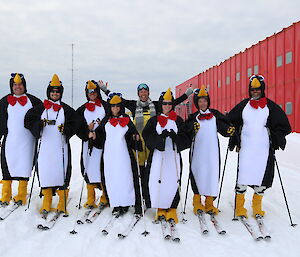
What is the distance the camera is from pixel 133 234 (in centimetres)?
390

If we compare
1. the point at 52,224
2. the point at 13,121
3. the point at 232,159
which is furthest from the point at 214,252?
the point at 232,159

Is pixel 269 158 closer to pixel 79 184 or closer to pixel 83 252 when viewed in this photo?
pixel 83 252

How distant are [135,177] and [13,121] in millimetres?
2196

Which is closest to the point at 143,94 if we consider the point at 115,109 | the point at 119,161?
the point at 115,109

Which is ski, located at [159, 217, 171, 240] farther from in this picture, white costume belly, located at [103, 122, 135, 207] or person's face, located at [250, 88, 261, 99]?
person's face, located at [250, 88, 261, 99]

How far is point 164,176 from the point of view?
14.1ft

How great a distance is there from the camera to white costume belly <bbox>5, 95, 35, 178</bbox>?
477 cm

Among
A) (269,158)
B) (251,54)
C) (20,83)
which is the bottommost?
(269,158)

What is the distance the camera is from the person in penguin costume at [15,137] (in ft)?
15.6

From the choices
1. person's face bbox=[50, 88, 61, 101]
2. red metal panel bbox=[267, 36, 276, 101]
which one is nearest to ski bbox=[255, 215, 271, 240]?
person's face bbox=[50, 88, 61, 101]

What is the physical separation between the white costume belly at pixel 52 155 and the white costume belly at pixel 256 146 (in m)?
2.84

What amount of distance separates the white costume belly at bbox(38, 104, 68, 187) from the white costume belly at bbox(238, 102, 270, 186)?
284 centimetres

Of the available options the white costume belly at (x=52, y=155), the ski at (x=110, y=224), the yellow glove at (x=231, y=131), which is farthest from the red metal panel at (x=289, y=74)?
the white costume belly at (x=52, y=155)

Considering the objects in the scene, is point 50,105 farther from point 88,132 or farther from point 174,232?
point 174,232
